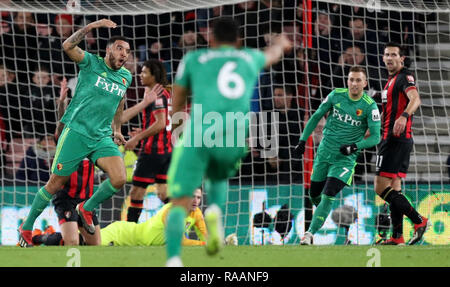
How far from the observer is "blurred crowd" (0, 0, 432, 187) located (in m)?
11.0

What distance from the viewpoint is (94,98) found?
7.57m

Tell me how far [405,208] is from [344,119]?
1168 millimetres

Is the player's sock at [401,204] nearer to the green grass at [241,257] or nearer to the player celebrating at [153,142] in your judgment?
the green grass at [241,257]

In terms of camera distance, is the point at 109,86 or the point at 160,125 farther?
the point at 160,125

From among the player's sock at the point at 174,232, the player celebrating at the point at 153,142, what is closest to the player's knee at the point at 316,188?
the player celebrating at the point at 153,142

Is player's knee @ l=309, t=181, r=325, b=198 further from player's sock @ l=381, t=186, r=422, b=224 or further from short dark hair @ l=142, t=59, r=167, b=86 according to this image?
short dark hair @ l=142, t=59, r=167, b=86

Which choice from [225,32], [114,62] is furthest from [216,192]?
[114,62]

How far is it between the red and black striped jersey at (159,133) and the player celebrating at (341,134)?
6.07 feet

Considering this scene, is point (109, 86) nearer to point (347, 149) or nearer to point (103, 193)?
point (103, 193)

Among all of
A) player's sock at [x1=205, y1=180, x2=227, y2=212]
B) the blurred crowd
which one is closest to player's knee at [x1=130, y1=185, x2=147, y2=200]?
the blurred crowd

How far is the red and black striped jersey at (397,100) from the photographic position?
8586 mm

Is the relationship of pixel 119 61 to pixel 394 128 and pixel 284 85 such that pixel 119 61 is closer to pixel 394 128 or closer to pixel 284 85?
pixel 394 128

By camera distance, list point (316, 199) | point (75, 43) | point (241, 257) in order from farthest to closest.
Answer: point (316, 199)
point (75, 43)
point (241, 257)

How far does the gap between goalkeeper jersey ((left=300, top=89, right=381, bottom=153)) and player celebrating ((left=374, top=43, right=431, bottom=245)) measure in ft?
1.03
